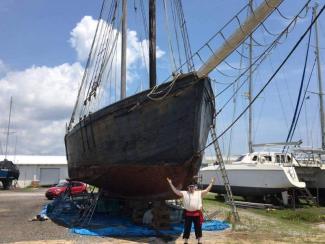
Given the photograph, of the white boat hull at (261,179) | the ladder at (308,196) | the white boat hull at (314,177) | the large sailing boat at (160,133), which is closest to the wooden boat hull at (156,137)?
the large sailing boat at (160,133)

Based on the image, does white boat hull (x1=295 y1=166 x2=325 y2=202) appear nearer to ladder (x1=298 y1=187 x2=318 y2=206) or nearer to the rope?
ladder (x1=298 y1=187 x2=318 y2=206)

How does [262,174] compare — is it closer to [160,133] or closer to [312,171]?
[312,171]

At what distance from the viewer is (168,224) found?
12.7 metres

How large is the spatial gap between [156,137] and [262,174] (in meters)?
9.64

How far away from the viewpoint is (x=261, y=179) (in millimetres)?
20625

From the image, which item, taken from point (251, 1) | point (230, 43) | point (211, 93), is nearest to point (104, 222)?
point (211, 93)

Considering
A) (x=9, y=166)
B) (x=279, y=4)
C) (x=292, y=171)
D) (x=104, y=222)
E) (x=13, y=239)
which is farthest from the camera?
(x=9, y=166)

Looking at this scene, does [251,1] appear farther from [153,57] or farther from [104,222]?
[104,222]

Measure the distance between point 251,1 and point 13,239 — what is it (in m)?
7.92

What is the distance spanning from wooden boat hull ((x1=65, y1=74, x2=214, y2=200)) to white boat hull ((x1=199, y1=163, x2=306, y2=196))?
23.5 feet

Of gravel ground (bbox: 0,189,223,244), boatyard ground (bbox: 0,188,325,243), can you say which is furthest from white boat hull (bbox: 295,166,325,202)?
gravel ground (bbox: 0,189,223,244)

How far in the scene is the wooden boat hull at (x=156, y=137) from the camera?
12.1 m

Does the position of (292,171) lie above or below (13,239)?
above

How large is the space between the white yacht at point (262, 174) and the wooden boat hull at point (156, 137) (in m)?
7.24
